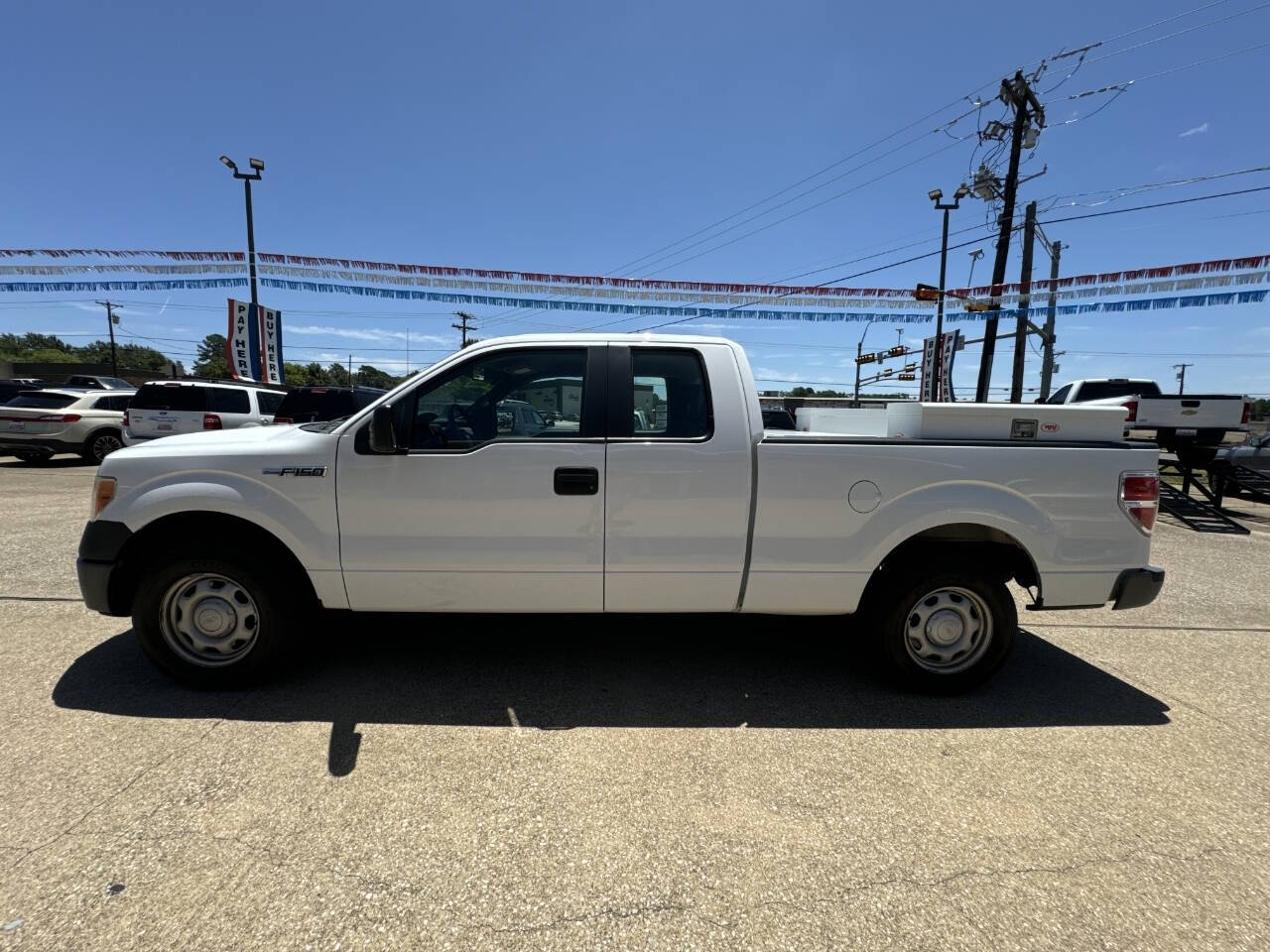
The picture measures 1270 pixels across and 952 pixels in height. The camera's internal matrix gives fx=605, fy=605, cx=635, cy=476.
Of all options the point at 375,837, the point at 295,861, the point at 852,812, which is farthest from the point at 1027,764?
the point at 295,861

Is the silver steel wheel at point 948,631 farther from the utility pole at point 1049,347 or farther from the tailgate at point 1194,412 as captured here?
the utility pole at point 1049,347

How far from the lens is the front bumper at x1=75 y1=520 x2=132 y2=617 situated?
10.2 ft

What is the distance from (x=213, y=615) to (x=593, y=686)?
206 cm

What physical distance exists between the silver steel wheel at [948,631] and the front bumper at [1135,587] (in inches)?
26.9

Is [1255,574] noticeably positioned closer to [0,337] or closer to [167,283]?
[167,283]

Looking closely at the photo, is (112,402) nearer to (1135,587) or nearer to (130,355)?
(1135,587)

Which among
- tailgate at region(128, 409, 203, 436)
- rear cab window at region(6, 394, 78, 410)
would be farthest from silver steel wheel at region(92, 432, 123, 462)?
tailgate at region(128, 409, 203, 436)

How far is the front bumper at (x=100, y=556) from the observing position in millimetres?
3117

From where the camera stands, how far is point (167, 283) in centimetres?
1429

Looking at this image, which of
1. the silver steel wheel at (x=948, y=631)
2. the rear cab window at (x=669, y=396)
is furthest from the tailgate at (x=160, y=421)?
Answer: the silver steel wheel at (x=948, y=631)

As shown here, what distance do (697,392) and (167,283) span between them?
644 inches

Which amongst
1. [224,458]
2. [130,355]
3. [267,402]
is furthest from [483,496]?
[130,355]

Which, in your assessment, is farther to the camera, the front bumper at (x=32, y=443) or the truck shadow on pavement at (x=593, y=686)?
the front bumper at (x=32, y=443)

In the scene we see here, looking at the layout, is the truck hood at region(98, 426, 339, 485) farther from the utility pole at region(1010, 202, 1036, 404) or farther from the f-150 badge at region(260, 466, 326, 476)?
the utility pole at region(1010, 202, 1036, 404)
